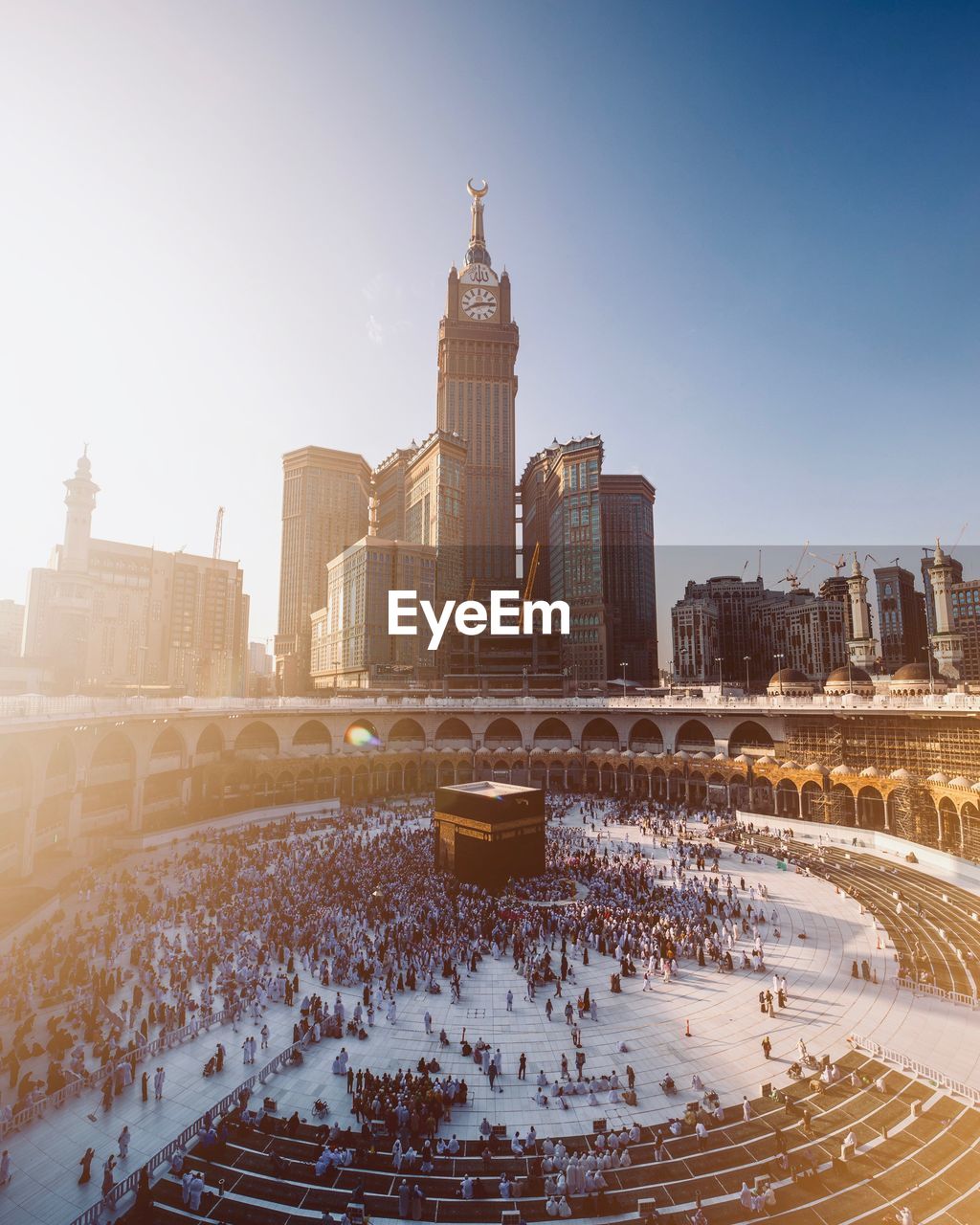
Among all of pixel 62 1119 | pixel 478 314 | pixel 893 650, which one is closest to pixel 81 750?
pixel 62 1119

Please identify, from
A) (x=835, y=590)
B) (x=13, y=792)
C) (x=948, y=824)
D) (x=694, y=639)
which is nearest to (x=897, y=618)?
(x=835, y=590)

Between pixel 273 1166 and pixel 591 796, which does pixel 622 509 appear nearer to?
pixel 591 796

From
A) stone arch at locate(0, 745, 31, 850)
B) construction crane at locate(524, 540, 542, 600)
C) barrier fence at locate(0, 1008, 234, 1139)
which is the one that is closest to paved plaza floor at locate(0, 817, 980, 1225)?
barrier fence at locate(0, 1008, 234, 1139)

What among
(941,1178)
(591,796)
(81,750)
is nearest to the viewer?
(941,1178)

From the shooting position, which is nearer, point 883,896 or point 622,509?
point 883,896

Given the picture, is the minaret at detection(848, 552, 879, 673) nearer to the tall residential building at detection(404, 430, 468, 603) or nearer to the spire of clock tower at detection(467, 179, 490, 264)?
the tall residential building at detection(404, 430, 468, 603)

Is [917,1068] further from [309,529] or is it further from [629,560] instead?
[309,529]
